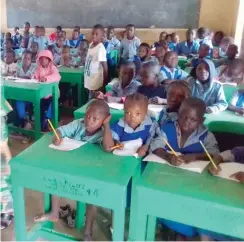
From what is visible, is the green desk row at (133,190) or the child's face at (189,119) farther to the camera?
the child's face at (189,119)

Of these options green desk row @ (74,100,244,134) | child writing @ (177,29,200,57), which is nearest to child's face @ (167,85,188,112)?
green desk row @ (74,100,244,134)

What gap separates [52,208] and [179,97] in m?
1.05

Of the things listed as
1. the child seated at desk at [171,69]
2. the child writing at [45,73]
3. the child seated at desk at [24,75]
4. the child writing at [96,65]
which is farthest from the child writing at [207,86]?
the child seated at desk at [24,75]

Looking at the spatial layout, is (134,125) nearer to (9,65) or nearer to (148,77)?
(148,77)

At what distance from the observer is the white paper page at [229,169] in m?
1.46

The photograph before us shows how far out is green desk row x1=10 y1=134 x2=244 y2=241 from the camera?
4.23 feet

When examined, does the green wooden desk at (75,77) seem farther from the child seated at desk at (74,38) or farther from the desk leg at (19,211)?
the child seated at desk at (74,38)

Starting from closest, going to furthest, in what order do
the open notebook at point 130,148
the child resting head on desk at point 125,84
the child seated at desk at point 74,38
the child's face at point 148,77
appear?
the open notebook at point 130,148
the child's face at point 148,77
the child resting head on desk at point 125,84
the child seated at desk at point 74,38

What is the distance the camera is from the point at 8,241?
194 centimetres

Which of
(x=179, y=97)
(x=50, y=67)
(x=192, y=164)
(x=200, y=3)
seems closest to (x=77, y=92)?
(x=50, y=67)

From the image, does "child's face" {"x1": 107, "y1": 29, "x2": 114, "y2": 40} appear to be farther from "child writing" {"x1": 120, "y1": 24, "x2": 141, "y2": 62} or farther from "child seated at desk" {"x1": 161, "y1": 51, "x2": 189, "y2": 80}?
"child seated at desk" {"x1": 161, "y1": 51, "x2": 189, "y2": 80}

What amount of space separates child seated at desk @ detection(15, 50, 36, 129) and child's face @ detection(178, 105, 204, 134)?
2.36 metres

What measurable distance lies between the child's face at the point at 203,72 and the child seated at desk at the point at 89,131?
111 centimetres

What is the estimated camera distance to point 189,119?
1.74 meters
